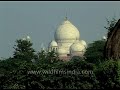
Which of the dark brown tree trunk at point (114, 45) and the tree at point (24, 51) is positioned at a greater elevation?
the tree at point (24, 51)

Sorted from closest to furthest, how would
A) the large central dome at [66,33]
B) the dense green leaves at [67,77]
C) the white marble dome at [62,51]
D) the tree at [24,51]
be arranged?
the dense green leaves at [67,77]
the tree at [24,51]
the white marble dome at [62,51]
the large central dome at [66,33]

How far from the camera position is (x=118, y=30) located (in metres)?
Result: 16.7

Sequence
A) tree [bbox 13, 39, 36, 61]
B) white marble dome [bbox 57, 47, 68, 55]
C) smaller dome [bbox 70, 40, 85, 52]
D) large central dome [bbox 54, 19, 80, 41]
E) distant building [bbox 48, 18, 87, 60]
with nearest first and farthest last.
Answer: tree [bbox 13, 39, 36, 61] < smaller dome [bbox 70, 40, 85, 52] < white marble dome [bbox 57, 47, 68, 55] < distant building [bbox 48, 18, 87, 60] < large central dome [bbox 54, 19, 80, 41]

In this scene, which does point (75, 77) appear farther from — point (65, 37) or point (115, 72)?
point (65, 37)

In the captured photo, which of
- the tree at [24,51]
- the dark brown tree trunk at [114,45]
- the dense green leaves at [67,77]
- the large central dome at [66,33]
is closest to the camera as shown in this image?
the dense green leaves at [67,77]

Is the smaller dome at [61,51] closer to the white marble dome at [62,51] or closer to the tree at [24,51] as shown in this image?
the white marble dome at [62,51]

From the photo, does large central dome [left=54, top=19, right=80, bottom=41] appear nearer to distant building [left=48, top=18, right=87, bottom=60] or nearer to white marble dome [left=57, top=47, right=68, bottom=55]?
distant building [left=48, top=18, right=87, bottom=60]

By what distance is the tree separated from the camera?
130 feet

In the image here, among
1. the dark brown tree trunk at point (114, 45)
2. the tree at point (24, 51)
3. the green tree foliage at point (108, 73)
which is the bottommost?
the green tree foliage at point (108, 73)

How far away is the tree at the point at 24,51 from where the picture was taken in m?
39.6

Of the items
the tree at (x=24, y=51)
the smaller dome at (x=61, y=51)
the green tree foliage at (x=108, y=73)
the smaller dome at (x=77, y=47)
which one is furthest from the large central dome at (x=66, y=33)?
the green tree foliage at (x=108, y=73)

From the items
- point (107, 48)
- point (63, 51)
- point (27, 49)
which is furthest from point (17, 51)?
point (107, 48)

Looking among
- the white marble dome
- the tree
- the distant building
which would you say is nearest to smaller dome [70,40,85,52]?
the white marble dome

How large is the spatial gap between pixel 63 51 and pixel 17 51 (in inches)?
827
